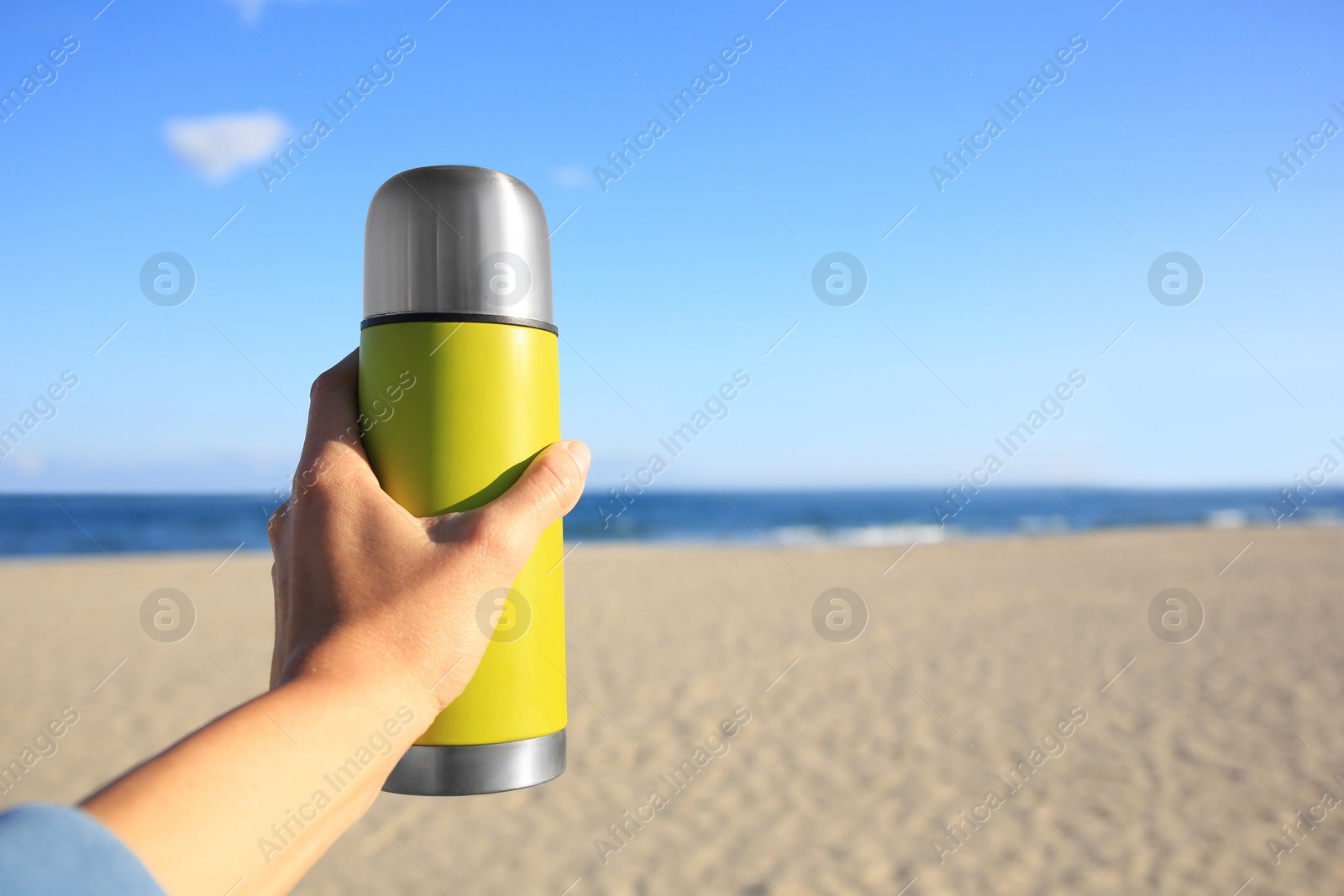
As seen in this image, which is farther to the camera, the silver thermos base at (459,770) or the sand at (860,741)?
the sand at (860,741)

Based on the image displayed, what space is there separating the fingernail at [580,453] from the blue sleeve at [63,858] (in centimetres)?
48

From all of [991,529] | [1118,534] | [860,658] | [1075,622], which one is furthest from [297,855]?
[991,529]

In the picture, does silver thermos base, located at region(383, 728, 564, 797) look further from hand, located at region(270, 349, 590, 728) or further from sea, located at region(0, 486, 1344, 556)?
sea, located at region(0, 486, 1344, 556)

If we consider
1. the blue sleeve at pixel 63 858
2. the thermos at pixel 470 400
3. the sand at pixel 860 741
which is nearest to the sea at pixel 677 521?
the sand at pixel 860 741

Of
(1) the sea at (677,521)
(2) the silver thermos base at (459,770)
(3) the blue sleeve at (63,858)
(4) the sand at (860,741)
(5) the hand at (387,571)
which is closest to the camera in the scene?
(3) the blue sleeve at (63,858)

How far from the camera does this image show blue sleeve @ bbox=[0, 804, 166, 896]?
0.44 meters

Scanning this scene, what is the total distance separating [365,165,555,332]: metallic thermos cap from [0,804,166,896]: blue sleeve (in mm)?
512

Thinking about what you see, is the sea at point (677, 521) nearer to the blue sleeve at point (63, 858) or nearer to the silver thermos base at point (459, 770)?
the silver thermos base at point (459, 770)

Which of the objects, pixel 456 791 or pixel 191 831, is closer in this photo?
pixel 191 831

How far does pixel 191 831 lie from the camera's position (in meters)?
0.54

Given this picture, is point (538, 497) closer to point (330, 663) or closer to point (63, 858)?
point (330, 663)

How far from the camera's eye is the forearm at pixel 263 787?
53cm

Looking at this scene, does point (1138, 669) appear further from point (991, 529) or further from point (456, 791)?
point (991, 529)

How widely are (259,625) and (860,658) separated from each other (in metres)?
5.45
